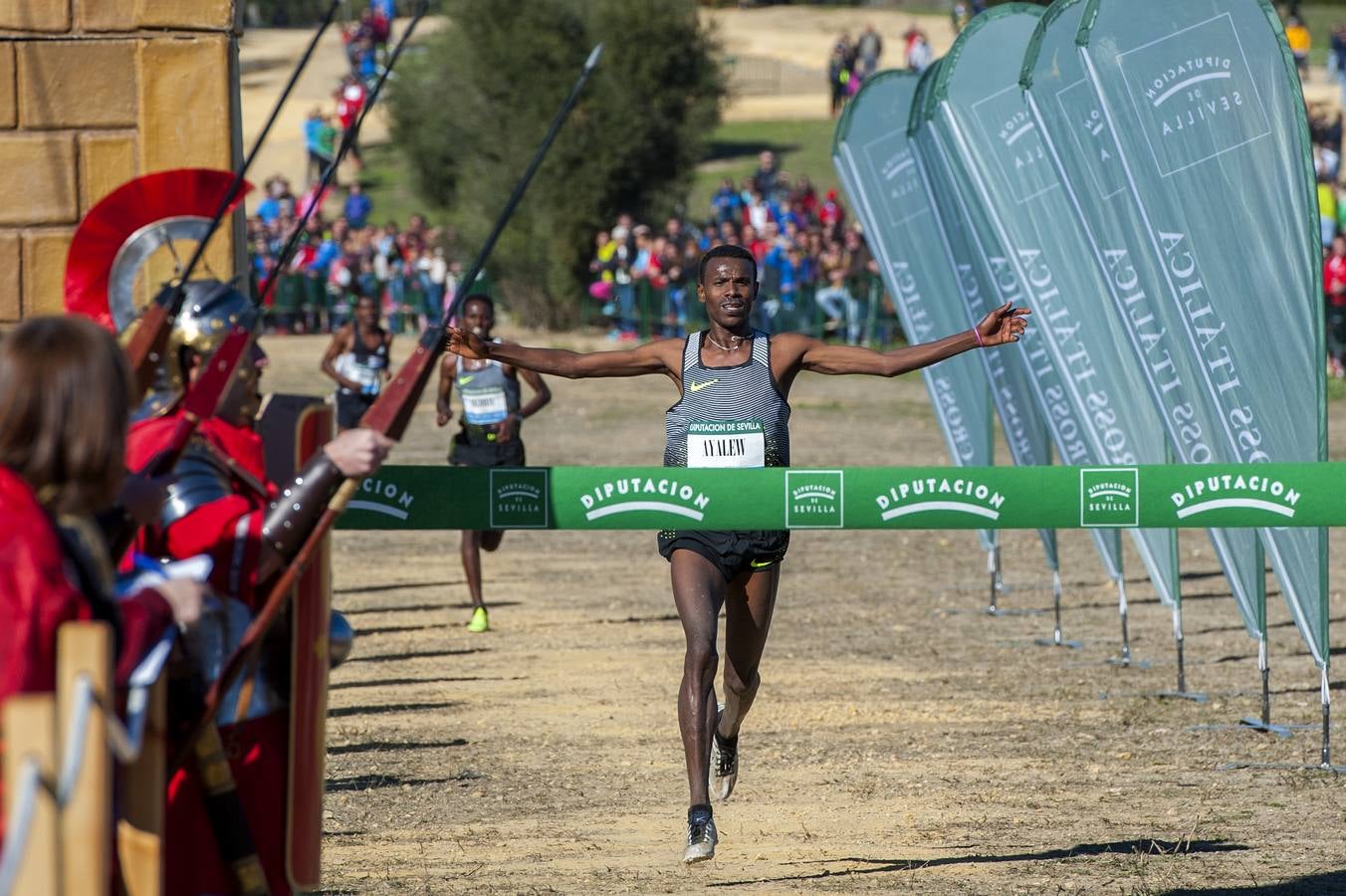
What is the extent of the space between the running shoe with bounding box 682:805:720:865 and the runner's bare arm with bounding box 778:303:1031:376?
1.48m

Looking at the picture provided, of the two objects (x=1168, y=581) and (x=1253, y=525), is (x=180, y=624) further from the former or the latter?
(x=1168, y=581)

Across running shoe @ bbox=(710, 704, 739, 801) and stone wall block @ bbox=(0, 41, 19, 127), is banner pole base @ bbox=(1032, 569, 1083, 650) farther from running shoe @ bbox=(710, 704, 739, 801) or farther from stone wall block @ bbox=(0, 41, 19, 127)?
stone wall block @ bbox=(0, 41, 19, 127)

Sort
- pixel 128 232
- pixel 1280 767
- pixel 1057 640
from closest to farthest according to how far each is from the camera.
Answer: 1. pixel 128 232
2. pixel 1280 767
3. pixel 1057 640

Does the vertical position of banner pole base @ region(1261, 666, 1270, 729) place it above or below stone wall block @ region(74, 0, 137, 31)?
below

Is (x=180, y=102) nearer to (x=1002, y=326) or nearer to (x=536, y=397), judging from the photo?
(x=1002, y=326)

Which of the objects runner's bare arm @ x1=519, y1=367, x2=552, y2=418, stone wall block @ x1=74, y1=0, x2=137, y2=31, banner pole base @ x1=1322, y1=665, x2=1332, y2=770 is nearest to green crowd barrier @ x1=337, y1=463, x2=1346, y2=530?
banner pole base @ x1=1322, y1=665, x2=1332, y2=770

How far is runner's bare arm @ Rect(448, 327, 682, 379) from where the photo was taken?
6328 millimetres

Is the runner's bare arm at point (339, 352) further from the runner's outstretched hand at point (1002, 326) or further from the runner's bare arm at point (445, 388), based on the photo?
the runner's outstretched hand at point (1002, 326)

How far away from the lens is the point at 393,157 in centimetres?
4838

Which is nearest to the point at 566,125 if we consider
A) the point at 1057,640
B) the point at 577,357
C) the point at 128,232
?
the point at 1057,640

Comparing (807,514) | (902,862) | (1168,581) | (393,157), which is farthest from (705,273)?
(393,157)

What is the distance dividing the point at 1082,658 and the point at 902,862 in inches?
165

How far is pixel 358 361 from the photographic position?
1314 centimetres

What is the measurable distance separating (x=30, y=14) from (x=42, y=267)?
89 cm
